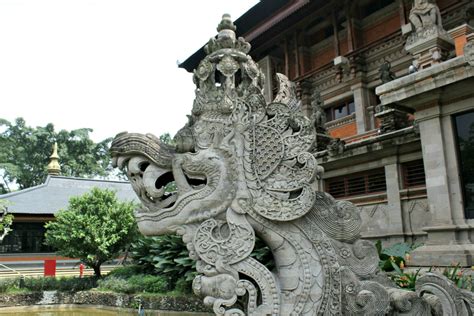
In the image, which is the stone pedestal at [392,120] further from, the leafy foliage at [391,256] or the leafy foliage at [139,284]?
the leafy foliage at [139,284]

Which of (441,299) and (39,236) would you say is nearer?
(441,299)

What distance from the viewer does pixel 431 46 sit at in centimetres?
793

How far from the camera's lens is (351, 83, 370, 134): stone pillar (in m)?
14.3

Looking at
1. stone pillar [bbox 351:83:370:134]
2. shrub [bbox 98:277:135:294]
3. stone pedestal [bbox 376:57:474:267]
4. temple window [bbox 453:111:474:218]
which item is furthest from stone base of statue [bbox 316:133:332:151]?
shrub [bbox 98:277:135:294]

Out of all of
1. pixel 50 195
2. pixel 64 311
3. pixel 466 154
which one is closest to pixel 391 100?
pixel 466 154

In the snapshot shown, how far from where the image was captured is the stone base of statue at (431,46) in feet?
25.8

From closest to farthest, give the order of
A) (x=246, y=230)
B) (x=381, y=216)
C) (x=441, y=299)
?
(x=441, y=299) → (x=246, y=230) → (x=381, y=216)

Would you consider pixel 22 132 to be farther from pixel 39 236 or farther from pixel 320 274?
pixel 320 274

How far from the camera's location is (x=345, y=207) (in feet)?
12.0

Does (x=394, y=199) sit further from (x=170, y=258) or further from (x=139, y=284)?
(x=139, y=284)

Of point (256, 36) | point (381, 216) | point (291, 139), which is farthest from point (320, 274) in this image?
point (256, 36)

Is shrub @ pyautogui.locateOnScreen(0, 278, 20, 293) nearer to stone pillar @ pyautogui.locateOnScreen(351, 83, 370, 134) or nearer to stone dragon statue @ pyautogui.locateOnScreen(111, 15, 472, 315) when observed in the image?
stone pillar @ pyautogui.locateOnScreen(351, 83, 370, 134)

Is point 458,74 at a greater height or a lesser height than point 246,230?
greater

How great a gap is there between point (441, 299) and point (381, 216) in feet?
26.9
